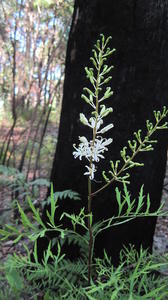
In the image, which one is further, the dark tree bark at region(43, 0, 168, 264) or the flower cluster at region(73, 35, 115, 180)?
the dark tree bark at region(43, 0, 168, 264)

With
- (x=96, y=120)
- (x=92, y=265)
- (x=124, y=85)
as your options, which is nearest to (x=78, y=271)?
(x=92, y=265)

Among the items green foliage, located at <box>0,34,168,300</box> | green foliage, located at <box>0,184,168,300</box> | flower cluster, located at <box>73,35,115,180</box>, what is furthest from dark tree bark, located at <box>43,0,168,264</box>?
flower cluster, located at <box>73,35,115,180</box>

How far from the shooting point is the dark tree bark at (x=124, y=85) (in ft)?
5.31

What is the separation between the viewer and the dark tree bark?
5.31 ft

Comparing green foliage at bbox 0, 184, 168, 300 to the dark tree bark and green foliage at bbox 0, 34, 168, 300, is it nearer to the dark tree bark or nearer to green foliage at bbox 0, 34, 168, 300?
green foliage at bbox 0, 34, 168, 300

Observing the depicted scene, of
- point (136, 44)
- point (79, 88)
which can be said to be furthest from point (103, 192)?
point (136, 44)

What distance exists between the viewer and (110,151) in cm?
171

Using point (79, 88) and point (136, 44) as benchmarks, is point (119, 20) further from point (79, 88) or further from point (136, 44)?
point (79, 88)

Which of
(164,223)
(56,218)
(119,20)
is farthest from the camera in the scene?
(164,223)

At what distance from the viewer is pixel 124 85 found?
65.2 inches

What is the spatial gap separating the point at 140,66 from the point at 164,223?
8.61ft

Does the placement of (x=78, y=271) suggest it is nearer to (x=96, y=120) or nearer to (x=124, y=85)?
(x=96, y=120)

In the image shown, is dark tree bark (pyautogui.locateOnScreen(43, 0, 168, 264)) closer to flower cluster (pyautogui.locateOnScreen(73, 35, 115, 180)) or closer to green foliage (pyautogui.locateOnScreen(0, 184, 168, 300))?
green foliage (pyautogui.locateOnScreen(0, 184, 168, 300))

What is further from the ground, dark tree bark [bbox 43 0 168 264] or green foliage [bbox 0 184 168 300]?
dark tree bark [bbox 43 0 168 264]
